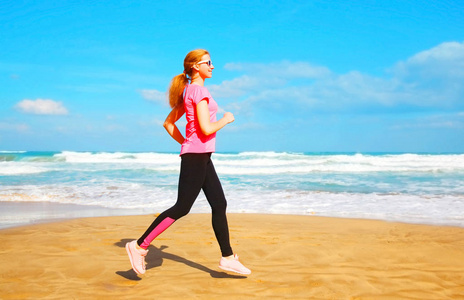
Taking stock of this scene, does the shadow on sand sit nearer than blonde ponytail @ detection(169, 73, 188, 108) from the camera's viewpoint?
No

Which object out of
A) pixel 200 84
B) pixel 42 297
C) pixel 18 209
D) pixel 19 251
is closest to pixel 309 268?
pixel 200 84

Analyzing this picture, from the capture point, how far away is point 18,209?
26.9 ft

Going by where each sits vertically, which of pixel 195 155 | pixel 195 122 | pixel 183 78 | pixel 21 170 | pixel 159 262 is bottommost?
pixel 159 262

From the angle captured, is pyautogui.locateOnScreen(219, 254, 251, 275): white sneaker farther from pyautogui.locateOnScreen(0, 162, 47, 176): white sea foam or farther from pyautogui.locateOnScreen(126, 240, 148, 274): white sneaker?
pyautogui.locateOnScreen(0, 162, 47, 176): white sea foam

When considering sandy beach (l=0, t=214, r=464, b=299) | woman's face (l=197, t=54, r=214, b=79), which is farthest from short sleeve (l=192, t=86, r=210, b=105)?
sandy beach (l=0, t=214, r=464, b=299)

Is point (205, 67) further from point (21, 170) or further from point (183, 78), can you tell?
point (21, 170)

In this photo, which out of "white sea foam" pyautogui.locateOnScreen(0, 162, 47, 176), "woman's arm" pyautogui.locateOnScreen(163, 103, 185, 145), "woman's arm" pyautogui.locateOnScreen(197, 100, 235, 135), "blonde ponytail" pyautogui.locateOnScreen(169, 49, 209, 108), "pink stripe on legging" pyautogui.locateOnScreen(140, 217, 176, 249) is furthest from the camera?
"white sea foam" pyautogui.locateOnScreen(0, 162, 47, 176)

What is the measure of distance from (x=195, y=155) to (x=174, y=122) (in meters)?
0.51

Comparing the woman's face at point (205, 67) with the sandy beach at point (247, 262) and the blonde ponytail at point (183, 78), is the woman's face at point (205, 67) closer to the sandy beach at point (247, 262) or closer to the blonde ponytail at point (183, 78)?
the blonde ponytail at point (183, 78)

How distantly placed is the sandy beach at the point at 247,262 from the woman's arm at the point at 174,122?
130cm

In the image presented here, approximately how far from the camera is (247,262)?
4223mm

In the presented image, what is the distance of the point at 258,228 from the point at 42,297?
11.5 feet

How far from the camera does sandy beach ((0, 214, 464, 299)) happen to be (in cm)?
327

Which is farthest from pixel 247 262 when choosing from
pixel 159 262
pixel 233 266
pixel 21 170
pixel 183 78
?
pixel 21 170
